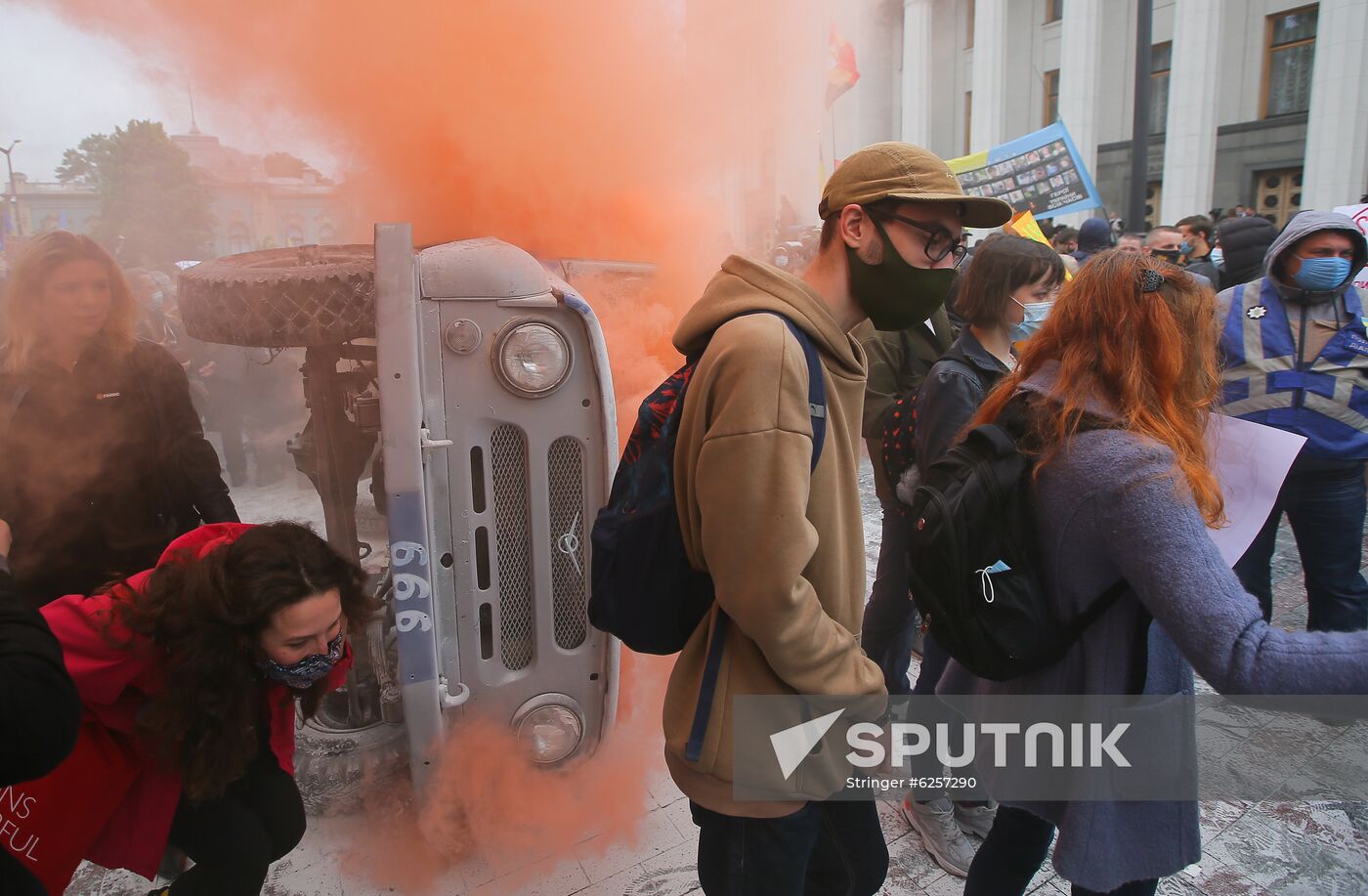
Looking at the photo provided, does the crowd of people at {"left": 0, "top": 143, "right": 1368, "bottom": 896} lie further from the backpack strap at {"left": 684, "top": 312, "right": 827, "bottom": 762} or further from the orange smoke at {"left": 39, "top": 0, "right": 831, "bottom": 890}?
the orange smoke at {"left": 39, "top": 0, "right": 831, "bottom": 890}

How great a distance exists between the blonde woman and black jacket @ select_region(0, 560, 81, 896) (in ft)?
3.70

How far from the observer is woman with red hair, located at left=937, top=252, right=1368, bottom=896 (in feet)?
4.64

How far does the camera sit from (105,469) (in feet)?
7.80

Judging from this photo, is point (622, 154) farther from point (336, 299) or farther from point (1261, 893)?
point (1261, 893)

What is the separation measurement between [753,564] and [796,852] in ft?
2.10

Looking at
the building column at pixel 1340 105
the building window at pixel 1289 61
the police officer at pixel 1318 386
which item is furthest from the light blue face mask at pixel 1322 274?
the building window at pixel 1289 61

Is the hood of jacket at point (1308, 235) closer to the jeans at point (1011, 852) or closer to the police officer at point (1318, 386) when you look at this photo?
the police officer at point (1318, 386)

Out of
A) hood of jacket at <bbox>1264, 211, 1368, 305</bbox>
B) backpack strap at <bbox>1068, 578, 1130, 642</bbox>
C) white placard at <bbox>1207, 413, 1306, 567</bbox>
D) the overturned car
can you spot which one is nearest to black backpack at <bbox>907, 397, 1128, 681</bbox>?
backpack strap at <bbox>1068, 578, 1130, 642</bbox>

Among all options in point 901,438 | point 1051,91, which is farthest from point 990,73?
point 901,438

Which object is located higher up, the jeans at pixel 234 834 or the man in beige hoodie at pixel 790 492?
the man in beige hoodie at pixel 790 492

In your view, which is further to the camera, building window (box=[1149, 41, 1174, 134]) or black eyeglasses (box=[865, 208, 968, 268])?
building window (box=[1149, 41, 1174, 134])

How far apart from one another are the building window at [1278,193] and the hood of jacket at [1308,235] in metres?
18.4

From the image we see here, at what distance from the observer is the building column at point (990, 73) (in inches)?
867

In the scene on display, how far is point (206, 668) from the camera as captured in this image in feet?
5.78
